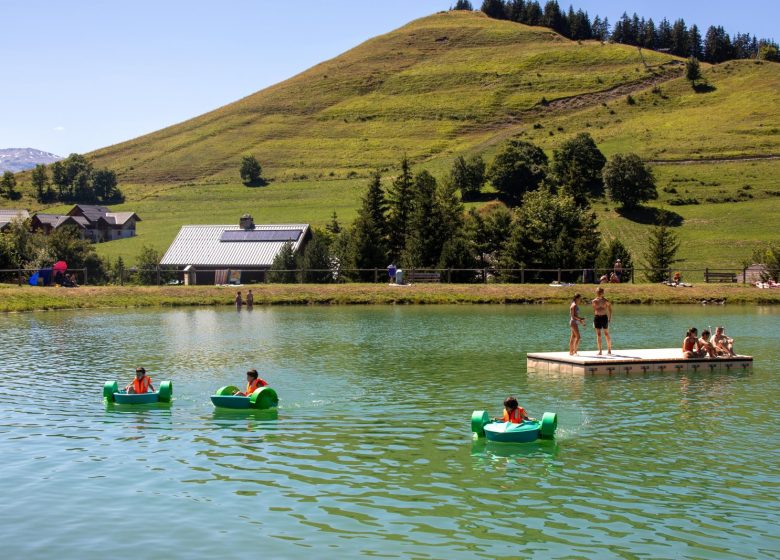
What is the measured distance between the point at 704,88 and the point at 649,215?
8097cm

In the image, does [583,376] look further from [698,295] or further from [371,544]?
[698,295]

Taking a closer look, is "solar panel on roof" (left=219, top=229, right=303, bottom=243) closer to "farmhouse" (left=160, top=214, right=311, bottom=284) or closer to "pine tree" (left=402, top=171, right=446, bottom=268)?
"farmhouse" (left=160, top=214, right=311, bottom=284)

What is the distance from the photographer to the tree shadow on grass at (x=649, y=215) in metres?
121

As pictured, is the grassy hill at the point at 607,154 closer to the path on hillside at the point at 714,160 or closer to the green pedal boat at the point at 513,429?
the path on hillside at the point at 714,160

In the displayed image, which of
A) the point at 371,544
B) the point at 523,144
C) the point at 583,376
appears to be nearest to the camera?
the point at 371,544

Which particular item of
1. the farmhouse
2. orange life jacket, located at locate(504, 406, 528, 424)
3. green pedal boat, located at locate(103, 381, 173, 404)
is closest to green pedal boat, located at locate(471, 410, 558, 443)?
orange life jacket, located at locate(504, 406, 528, 424)

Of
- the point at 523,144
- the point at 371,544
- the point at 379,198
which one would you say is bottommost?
the point at 371,544

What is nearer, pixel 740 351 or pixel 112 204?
pixel 740 351

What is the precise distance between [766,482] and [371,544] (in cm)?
852

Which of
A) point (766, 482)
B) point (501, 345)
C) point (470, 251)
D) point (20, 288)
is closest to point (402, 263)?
point (470, 251)

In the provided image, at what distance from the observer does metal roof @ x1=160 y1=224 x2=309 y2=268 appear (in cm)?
10738

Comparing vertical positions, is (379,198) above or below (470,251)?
above

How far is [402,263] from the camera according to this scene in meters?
86.1

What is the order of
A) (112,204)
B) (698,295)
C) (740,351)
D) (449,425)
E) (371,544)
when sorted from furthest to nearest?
(112,204)
(698,295)
(740,351)
(449,425)
(371,544)
